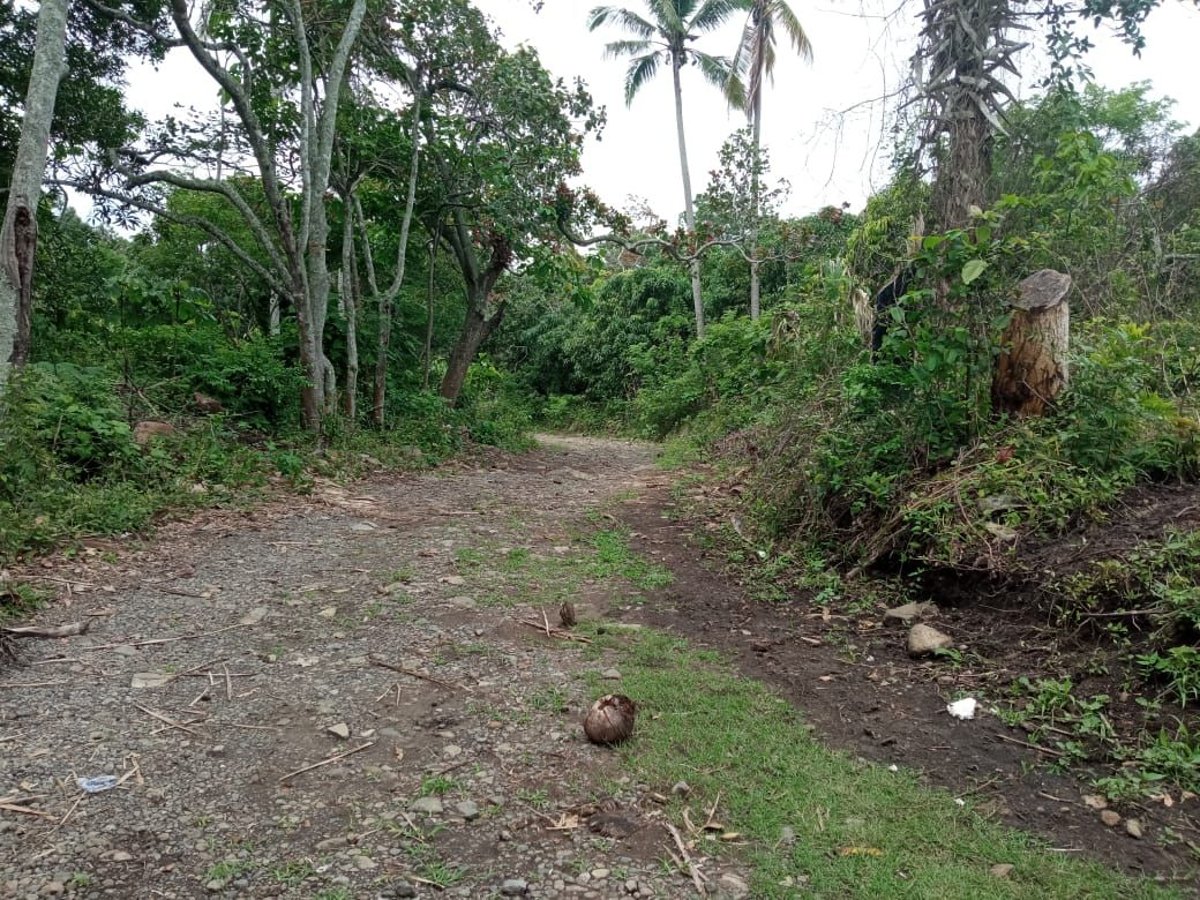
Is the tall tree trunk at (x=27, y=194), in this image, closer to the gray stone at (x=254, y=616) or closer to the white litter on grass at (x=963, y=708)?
the gray stone at (x=254, y=616)

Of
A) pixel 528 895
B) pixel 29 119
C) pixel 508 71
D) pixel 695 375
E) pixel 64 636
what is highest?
pixel 508 71

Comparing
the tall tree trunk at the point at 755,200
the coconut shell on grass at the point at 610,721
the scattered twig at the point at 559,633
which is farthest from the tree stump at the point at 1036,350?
the tall tree trunk at the point at 755,200

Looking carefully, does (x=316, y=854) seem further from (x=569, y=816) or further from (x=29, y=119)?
(x=29, y=119)

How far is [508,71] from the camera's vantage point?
30.6 feet

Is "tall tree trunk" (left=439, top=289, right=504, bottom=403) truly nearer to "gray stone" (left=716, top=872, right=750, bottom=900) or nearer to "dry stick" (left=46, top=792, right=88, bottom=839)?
"dry stick" (left=46, top=792, right=88, bottom=839)

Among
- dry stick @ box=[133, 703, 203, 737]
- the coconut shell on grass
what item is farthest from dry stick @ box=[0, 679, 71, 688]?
the coconut shell on grass

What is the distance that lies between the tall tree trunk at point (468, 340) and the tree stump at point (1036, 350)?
8384 millimetres

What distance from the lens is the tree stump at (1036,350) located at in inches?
166

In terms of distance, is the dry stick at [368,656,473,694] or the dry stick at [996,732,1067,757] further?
the dry stick at [368,656,473,694]

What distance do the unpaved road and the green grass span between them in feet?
0.83

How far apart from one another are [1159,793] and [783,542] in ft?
8.96

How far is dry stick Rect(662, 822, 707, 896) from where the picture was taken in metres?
1.89

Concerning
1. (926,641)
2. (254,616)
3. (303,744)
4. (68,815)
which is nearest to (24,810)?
(68,815)

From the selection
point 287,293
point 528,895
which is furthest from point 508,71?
point 528,895
